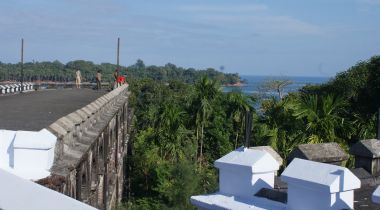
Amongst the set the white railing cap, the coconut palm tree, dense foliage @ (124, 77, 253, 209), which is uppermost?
the white railing cap

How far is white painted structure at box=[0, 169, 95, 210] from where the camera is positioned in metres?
1.97

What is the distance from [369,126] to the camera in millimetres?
23219

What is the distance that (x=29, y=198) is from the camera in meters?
2.06

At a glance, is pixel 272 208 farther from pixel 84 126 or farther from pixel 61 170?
pixel 84 126

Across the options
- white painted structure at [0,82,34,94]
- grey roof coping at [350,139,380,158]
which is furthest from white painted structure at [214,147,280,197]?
white painted structure at [0,82,34,94]

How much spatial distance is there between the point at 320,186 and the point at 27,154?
281cm

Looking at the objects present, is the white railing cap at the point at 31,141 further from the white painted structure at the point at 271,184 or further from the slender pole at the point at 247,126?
the slender pole at the point at 247,126

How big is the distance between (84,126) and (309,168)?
270 inches

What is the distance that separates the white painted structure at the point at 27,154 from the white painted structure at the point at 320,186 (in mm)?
2450

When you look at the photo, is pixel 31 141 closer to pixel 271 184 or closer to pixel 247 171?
pixel 247 171

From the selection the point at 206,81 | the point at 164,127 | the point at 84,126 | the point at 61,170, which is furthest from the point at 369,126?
the point at 61,170

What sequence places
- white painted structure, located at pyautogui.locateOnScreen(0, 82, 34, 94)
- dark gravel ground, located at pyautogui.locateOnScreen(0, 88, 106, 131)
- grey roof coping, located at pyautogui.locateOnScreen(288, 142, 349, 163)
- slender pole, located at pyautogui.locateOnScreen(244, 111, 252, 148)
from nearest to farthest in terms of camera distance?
slender pole, located at pyautogui.locateOnScreen(244, 111, 252, 148) → grey roof coping, located at pyautogui.locateOnScreen(288, 142, 349, 163) → dark gravel ground, located at pyautogui.locateOnScreen(0, 88, 106, 131) → white painted structure, located at pyautogui.locateOnScreen(0, 82, 34, 94)

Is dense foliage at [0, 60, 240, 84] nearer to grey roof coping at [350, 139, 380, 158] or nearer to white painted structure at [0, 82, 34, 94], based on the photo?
white painted structure at [0, 82, 34, 94]

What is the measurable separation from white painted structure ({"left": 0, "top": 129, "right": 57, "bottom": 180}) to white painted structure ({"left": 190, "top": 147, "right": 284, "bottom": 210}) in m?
1.56
